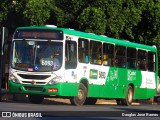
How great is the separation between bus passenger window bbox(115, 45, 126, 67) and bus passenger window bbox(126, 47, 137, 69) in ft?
1.25

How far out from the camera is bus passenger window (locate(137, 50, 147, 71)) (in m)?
28.2

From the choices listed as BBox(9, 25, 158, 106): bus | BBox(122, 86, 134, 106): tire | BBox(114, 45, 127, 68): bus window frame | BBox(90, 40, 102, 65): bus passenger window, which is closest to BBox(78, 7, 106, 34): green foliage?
BBox(114, 45, 127, 68): bus window frame

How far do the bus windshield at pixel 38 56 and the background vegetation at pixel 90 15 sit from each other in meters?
7.67

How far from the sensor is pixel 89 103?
27578 millimetres

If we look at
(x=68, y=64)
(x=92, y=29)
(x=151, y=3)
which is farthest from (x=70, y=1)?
(x=68, y=64)

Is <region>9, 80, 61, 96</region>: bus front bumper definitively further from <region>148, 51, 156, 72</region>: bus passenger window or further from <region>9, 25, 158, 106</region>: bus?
<region>148, 51, 156, 72</region>: bus passenger window

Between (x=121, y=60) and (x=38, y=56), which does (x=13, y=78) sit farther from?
(x=121, y=60)

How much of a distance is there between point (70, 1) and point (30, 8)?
2.25 metres

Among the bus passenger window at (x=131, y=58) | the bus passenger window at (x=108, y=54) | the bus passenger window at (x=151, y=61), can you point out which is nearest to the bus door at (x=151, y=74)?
the bus passenger window at (x=151, y=61)

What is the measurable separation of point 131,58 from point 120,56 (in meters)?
1.23

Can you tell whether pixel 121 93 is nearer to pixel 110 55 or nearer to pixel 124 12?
pixel 110 55

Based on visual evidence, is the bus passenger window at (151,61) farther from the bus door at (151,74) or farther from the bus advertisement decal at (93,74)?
the bus advertisement decal at (93,74)

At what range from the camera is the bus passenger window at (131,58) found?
27.1 meters

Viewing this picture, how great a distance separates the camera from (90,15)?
97.3 feet
